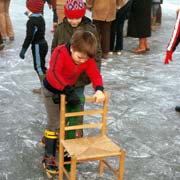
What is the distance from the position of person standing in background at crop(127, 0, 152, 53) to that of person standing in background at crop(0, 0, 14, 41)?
95.3 inches

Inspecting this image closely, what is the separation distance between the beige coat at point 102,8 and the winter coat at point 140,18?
680mm

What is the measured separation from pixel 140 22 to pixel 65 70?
511cm

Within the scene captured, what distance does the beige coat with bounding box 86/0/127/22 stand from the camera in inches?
290

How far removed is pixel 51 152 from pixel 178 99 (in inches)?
105

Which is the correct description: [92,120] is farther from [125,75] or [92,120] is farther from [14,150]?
[125,75]

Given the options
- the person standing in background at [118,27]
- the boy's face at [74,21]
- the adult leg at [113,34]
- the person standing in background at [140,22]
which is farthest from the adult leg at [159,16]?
the boy's face at [74,21]

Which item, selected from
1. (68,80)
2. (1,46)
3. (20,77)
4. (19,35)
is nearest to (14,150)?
(68,80)

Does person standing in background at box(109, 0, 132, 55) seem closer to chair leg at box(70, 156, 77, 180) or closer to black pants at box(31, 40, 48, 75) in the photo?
black pants at box(31, 40, 48, 75)

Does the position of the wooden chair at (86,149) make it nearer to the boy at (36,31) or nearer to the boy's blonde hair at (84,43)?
the boy's blonde hair at (84,43)

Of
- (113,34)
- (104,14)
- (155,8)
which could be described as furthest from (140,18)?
(155,8)

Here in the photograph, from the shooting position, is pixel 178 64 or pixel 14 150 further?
pixel 178 64

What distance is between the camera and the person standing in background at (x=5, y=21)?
830 centimetres

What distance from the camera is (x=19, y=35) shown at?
9.30m

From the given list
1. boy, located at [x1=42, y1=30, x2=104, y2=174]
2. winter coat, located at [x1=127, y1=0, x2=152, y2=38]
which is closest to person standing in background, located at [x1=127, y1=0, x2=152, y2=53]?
winter coat, located at [x1=127, y1=0, x2=152, y2=38]
